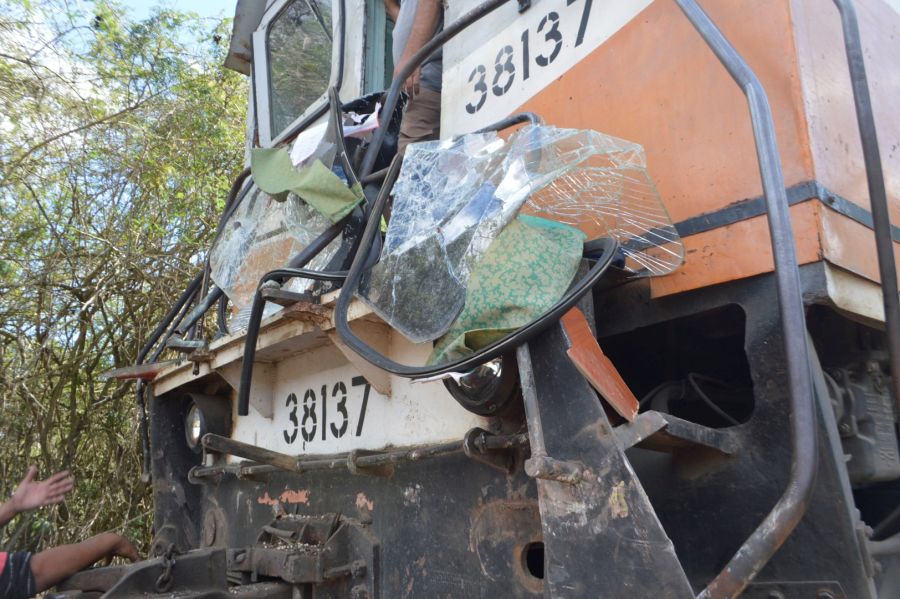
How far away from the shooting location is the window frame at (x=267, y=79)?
3.51 metres

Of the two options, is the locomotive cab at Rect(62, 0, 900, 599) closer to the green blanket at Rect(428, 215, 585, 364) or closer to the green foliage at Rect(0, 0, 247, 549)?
the green blanket at Rect(428, 215, 585, 364)

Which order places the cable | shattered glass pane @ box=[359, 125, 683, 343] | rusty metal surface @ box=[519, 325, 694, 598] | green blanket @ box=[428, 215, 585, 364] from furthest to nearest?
the cable, shattered glass pane @ box=[359, 125, 683, 343], green blanket @ box=[428, 215, 585, 364], rusty metal surface @ box=[519, 325, 694, 598]

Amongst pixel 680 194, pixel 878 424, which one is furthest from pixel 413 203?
pixel 878 424

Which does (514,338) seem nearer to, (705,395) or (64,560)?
(705,395)

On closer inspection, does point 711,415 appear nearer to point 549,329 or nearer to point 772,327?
point 772,327

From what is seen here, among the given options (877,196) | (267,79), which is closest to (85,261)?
(267,79)

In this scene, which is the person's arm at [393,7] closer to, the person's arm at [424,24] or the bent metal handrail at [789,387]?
the person's arm at [424,24]

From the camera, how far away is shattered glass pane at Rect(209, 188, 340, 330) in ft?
8.11

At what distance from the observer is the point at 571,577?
54.7 inches

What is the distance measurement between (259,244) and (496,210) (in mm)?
1444

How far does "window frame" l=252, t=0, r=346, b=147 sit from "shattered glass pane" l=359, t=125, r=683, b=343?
181 centimetres

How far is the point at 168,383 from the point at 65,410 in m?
3.74

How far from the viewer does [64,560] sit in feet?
8.56

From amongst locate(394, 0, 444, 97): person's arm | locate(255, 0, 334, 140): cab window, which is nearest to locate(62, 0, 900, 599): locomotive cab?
locate(394, 0, 444, 97): person's arm
